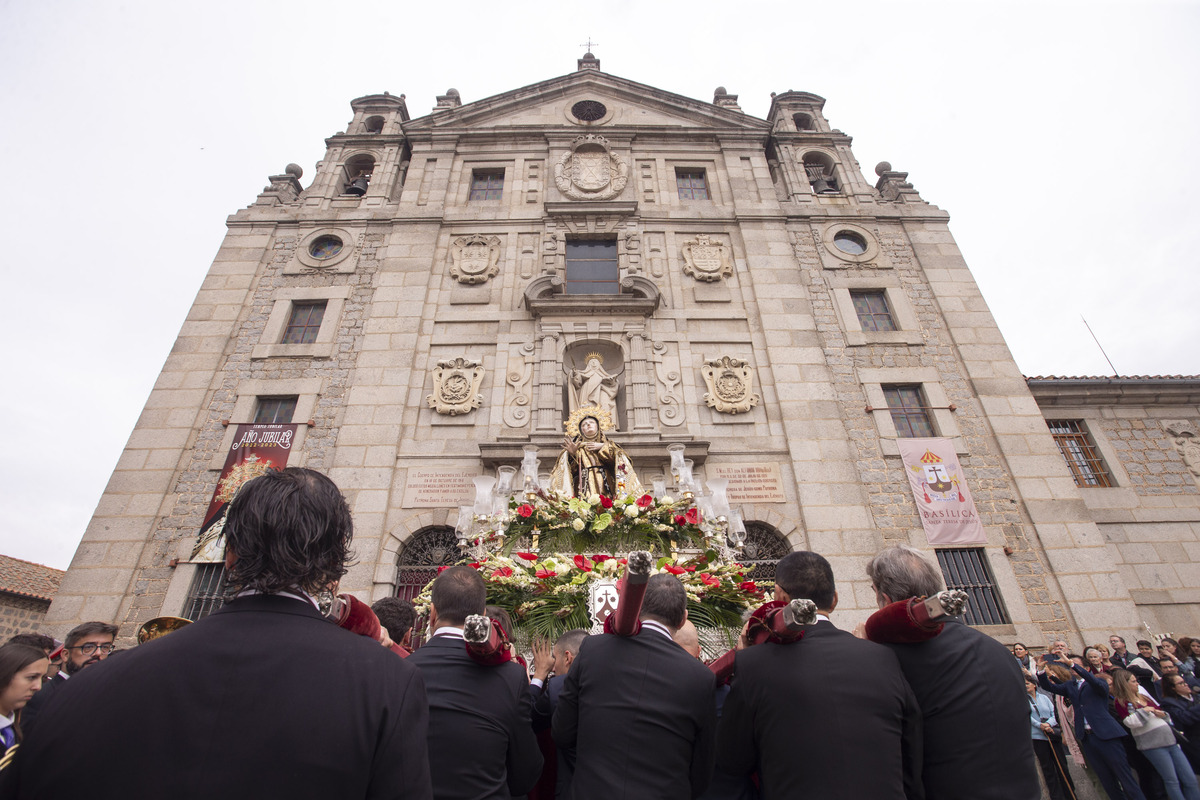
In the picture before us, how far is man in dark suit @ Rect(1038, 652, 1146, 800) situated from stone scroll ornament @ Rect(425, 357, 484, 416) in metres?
10.7

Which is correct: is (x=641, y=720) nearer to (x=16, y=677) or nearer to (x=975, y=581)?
(x=16, y=677)

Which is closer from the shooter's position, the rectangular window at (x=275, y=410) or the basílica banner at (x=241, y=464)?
the basílica banner at (x=241, y=464)

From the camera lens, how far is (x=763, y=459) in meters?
12.4

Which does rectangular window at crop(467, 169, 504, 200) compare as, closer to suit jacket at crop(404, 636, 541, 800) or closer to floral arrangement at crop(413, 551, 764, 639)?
floral arrangement at crop(413, 551, 764, 639)

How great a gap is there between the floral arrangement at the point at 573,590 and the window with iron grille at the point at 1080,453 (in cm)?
1225

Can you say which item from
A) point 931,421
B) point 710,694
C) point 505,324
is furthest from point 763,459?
point 710,694

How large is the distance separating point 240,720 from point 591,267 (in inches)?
576

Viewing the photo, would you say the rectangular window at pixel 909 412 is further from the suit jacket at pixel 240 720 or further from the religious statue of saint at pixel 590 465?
the suit jacket at pixel 240 720

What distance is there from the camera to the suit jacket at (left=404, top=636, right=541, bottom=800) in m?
2.69

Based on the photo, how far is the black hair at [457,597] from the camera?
3096 millimetres

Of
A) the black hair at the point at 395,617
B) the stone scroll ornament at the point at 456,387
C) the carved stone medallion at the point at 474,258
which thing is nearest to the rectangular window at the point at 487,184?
the carved stone medallion at the point at 474,258

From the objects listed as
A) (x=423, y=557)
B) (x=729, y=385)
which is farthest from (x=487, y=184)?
(x=423, y=557)

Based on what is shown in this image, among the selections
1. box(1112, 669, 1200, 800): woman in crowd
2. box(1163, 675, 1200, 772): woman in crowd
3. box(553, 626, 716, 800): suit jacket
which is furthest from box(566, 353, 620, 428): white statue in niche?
box(553, 626, 716, 800): suit jacket

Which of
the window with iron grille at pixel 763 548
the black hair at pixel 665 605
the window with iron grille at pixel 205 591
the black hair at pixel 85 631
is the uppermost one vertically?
the window with iron grille at pixel 763 548
